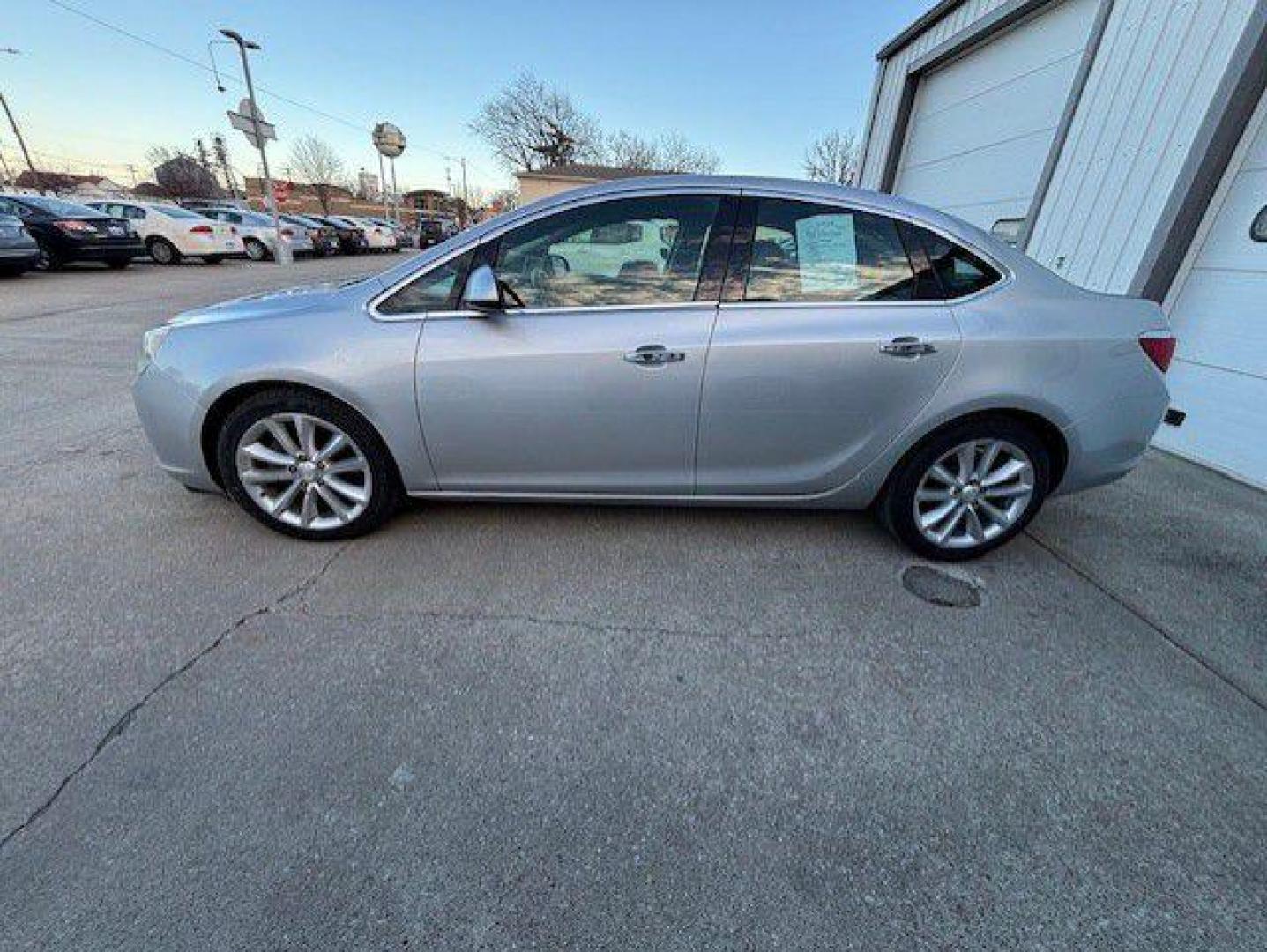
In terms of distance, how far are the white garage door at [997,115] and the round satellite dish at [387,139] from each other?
35974mm

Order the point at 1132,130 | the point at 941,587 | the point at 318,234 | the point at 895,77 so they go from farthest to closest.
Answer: the point at 318,234 < the point at 895,77 < the point at 1132,130 < the point at 941,587

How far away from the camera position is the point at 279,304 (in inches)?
105

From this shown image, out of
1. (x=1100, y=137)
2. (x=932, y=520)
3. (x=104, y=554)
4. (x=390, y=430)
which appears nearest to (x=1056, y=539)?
(x=932, y=520)

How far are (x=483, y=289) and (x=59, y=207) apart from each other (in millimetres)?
15177

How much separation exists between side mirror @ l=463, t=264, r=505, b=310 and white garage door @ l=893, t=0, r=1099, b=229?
563 centimetres

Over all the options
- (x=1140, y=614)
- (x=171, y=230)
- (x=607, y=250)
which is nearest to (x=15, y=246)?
(x=171, y=230)

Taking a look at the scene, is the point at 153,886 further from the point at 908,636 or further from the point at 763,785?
the point at 908,636

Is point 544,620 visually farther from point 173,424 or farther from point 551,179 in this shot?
point 551,179

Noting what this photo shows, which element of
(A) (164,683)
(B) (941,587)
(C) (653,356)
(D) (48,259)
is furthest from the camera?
(D) (48,259)

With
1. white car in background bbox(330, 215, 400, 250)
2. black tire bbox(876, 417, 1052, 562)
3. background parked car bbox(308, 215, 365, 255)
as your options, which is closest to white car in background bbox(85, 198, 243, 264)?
background parked car bbox(308, 215, 365, 255)

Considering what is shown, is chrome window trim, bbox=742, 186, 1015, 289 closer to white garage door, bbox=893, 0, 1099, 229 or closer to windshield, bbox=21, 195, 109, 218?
white garage door, bbox=893, 0, 1099, 229

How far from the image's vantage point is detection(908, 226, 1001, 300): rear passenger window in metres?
2.50

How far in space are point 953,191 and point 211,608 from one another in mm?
7976

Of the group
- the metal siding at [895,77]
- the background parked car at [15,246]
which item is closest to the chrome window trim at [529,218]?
the metal siding at [895,77]
